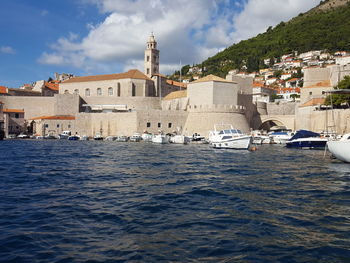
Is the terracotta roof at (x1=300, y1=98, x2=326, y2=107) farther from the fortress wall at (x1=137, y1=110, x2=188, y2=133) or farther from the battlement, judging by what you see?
the fortress wall at (x1=137, y1=110, x2=188, y2=133)

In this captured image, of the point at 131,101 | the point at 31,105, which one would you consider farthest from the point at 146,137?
the point at 31,105

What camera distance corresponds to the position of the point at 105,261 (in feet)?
13.2

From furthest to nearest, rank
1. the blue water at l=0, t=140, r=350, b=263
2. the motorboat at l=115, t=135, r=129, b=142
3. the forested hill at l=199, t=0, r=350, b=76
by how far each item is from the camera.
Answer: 1. the forested hill at l=199, t=0, r=350, b=76
2. the motorboat at l=115, t=135, r=129, b=142
3. the blue water at l=0, t=140, r=350, b=263

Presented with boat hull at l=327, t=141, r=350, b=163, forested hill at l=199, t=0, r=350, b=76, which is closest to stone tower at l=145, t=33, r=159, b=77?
forested hill at l=199, t=0, r=350, b=76

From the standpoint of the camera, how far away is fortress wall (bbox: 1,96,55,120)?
4353 cm

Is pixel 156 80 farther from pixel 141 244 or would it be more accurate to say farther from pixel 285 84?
pixel 141 244

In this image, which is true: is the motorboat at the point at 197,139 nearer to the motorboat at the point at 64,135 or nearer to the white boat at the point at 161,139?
the white boat at the point at 161,139

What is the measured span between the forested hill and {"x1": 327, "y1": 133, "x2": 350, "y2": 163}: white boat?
72.9 metres

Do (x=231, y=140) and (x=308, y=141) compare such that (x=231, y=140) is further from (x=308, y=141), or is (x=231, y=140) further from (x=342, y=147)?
(x=342, y=147)

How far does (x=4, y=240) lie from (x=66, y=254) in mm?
1152

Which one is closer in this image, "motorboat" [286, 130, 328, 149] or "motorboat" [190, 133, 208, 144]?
"motorboat" [286, 130, 328, 149]

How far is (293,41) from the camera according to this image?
9531 cm

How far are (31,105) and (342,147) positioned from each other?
40504mm

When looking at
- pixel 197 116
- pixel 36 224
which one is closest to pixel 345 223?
pixel 36 224
